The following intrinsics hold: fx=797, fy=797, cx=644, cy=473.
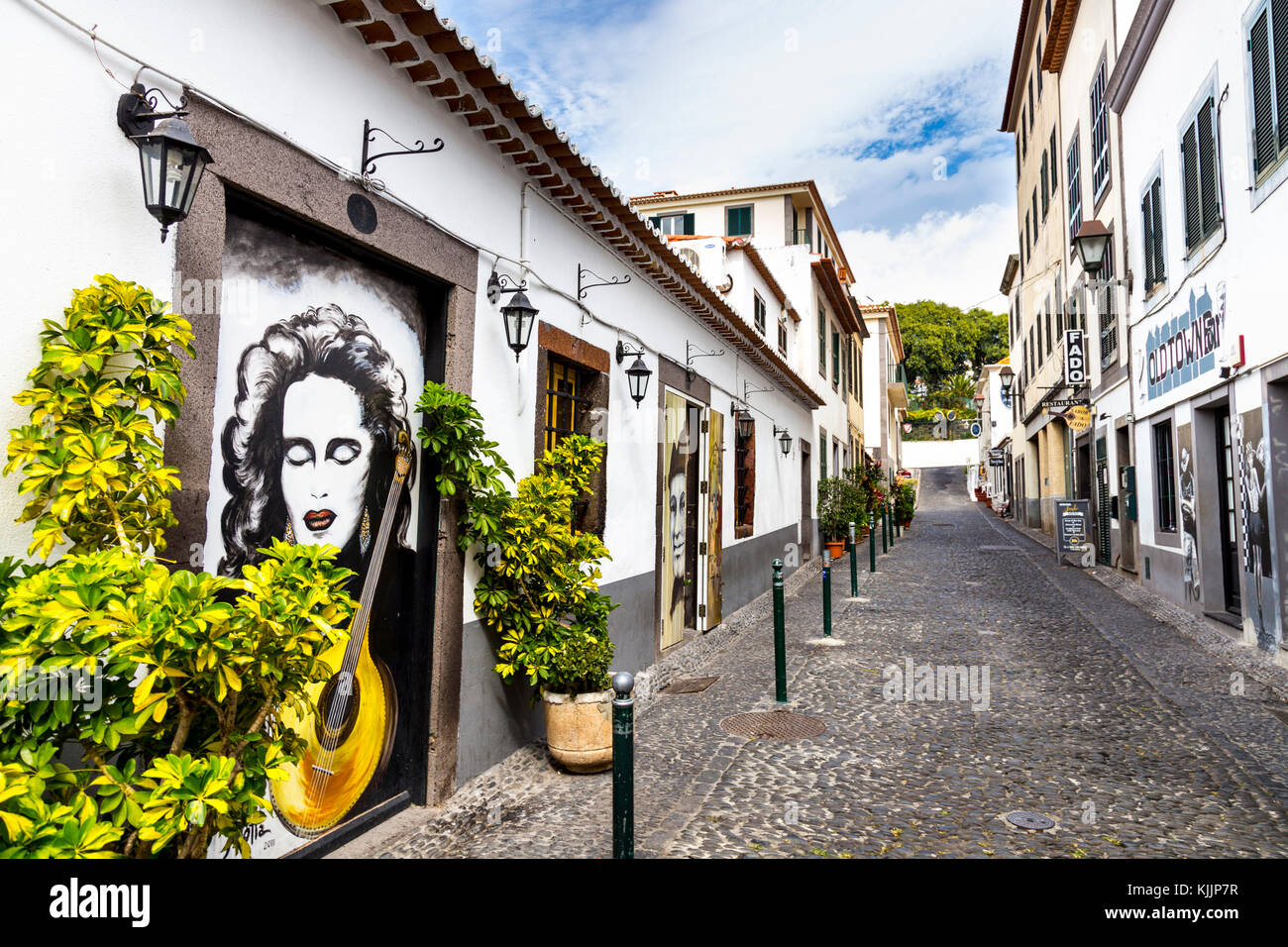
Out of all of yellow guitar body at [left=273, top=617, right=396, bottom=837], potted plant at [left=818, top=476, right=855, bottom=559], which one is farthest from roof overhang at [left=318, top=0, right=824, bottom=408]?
potted plant at [left=818, top=476, right=855, bottom=559]

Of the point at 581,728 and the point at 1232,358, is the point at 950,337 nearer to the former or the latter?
the point at 1232,358

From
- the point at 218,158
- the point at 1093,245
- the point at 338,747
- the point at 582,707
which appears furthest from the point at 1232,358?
the point at 218,158

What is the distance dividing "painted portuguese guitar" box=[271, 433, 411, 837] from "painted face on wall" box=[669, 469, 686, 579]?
4647 millimetres

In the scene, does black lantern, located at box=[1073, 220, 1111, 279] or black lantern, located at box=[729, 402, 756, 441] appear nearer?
black lantern, located at box=[1073, 220, 1111, 279]

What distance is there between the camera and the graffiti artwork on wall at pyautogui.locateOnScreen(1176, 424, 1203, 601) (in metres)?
9.73

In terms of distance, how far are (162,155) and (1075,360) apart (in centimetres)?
1705

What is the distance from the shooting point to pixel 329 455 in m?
3.95

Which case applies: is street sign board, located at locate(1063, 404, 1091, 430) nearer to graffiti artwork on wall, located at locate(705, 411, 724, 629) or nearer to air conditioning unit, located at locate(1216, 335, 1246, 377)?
air conditioning unit, located at locate(1216, 335, 1246, 377)

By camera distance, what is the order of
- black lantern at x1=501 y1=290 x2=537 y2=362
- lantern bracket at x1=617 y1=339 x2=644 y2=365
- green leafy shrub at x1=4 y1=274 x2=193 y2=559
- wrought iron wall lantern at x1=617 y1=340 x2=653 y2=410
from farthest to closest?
lantern bracket at x1=617 y1=339 x2=644 y2=365 → wrought iron wall lantern at x1=617 y1=340 x2=653 y2=410 → black lantern at x1=501 y1=290 x2=537 y2=362 → green leafy shrub at x1=4 y1=274 x2=193 y2=559

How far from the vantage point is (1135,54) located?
11.0m
